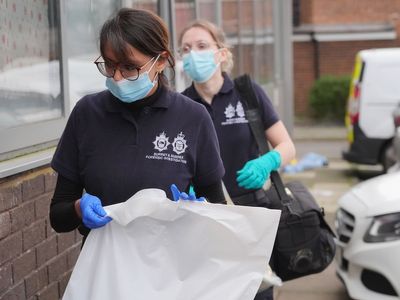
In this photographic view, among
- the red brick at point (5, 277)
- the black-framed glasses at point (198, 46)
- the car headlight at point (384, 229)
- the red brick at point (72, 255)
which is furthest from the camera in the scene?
the car headlight at point (384, 229)

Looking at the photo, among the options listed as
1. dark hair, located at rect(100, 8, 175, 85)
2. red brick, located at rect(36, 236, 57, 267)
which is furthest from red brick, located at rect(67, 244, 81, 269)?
dark hair, located at rect(100, 8, 175, 85)

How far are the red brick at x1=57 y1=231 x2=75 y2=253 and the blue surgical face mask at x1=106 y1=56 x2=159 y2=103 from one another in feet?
6.16

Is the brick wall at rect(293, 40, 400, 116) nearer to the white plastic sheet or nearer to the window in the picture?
the window

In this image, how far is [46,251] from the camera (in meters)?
4.05

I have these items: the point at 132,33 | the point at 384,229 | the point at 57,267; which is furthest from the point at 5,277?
the point at 384,229

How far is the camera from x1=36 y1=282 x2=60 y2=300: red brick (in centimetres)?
398

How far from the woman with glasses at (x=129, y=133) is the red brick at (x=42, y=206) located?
4.48 ft

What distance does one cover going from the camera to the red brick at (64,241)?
4223 millimetres

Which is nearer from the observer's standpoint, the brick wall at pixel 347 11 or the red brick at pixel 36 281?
the red brick at pixel 36 281

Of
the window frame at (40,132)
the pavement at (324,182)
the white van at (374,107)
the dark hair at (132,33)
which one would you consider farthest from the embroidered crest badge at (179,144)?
the white van at (374,107)

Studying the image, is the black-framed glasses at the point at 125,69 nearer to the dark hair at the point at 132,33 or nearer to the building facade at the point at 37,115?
the dark hair at the point at 132,33

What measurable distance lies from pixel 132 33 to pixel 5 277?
1633 mm

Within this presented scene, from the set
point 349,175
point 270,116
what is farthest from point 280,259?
point 349,175

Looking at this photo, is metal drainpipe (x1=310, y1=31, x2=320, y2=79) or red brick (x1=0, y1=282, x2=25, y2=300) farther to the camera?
metal drainpipe (x1=310, y1=31, x2=320, y2=79)
